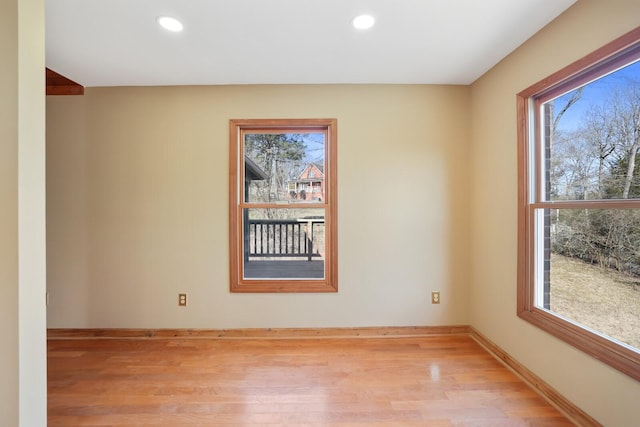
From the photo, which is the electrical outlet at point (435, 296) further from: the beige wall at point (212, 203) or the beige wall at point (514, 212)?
the beige wall at point (514, 212)

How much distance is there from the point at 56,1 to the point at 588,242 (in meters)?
3.46

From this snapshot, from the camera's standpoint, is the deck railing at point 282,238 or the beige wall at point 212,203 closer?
the beige wall at point 212,203

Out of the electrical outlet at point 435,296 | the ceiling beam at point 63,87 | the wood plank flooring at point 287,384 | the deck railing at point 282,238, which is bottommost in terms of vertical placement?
the wood plank flooring at point 287,384

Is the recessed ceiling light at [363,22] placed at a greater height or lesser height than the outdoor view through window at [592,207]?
greater

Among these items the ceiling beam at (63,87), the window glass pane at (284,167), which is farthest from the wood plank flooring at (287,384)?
the ceiling beam at (63,87)

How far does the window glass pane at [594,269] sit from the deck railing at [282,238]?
6.05ft

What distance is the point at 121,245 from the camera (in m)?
2.71

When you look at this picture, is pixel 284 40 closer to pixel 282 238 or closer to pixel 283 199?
pixel 283 199

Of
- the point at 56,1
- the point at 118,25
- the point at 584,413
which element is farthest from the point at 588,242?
the point at 56,1

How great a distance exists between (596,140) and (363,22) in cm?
159

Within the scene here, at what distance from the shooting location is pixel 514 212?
2.17 meters

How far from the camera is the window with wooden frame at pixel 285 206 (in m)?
2.78
